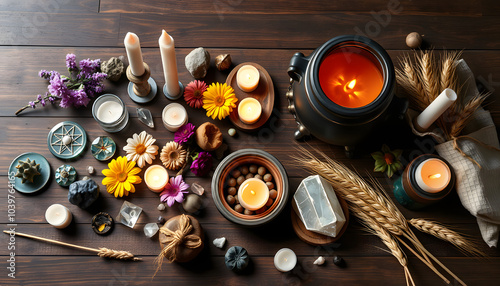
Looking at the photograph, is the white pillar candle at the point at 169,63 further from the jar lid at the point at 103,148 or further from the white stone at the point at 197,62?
the jar lid at the point at 103,148

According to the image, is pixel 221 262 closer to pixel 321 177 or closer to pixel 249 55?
pixel 321 177

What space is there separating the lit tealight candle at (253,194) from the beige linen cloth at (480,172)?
23.8 inches

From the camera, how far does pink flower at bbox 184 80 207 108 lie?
146 centimetres

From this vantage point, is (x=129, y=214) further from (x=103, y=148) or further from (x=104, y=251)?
(x=103, y=148)

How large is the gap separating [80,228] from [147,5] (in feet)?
3.01

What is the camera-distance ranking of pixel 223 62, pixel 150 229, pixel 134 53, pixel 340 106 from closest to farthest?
pixel 340 106 < pixel 134 53 < pixel 150 229 < pixel 223 62

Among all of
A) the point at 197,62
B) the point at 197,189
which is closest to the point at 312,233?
the point at 197,189

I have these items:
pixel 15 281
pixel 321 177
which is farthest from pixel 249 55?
pixel 15 281

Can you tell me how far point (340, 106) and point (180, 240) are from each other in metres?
0.66

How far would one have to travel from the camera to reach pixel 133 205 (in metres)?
1.40

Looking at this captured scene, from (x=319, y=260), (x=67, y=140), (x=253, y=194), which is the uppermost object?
(x=67, y=140)

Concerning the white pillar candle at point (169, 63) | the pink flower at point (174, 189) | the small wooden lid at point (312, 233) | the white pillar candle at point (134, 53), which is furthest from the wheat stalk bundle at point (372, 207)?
the white pillar candle at point (134, 53)

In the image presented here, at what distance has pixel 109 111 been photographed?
4.76 feet

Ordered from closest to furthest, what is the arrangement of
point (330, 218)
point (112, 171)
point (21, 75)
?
1. point (330, 218)
2. point (112, 171)
3. point (21, 75)
